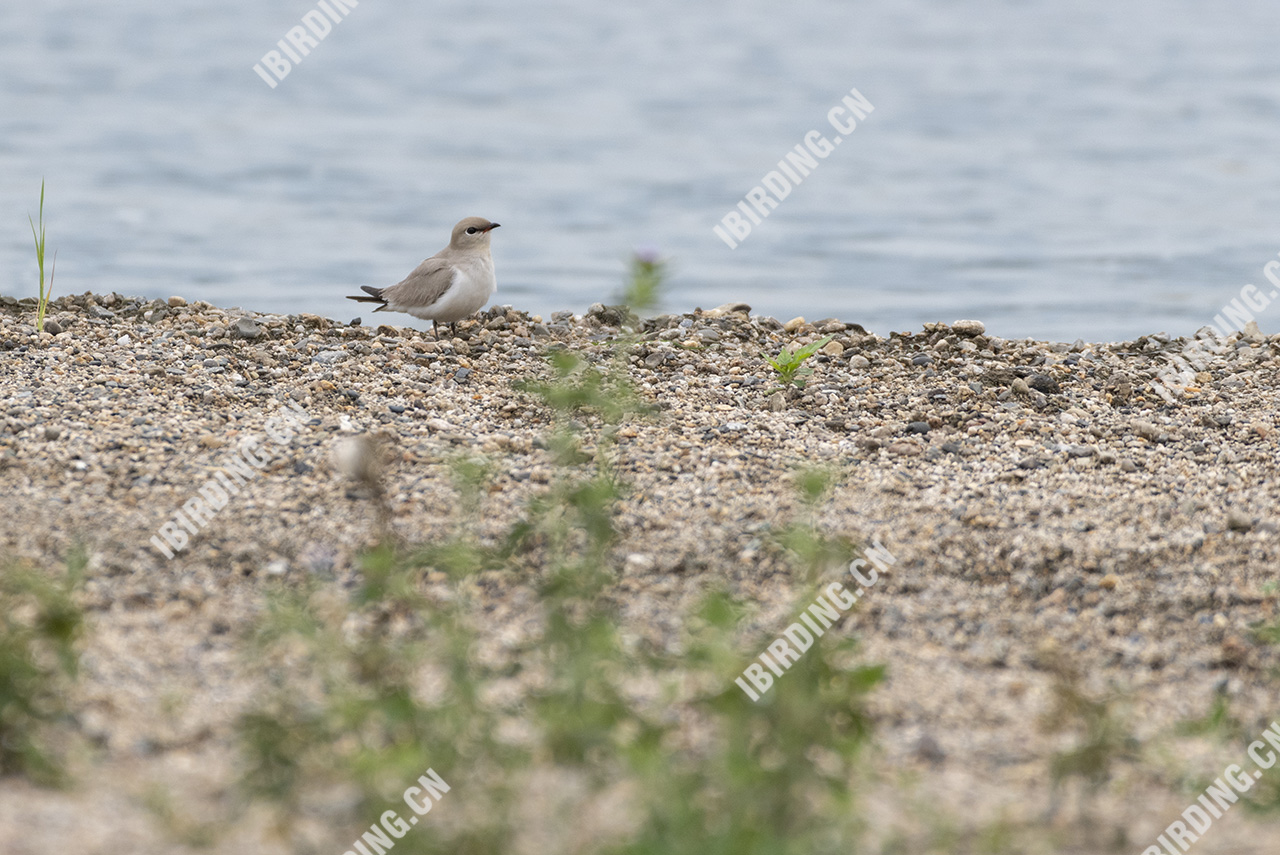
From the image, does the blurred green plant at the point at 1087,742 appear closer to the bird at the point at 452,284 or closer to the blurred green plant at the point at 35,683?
the blurred green plant at the point at 35,683

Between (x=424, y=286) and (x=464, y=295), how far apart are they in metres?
0.22

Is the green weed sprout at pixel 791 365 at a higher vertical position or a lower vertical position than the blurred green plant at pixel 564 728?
higher

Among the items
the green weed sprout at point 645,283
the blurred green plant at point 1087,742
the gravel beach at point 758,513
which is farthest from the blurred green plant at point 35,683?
the blurred green plant at point 1087,742

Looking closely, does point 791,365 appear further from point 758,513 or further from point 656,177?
point 656,177

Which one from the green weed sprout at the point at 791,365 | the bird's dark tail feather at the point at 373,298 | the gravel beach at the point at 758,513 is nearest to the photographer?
the gravel beach at the point at 758,513

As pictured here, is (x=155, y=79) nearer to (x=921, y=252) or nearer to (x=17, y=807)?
(x=921, y=252)

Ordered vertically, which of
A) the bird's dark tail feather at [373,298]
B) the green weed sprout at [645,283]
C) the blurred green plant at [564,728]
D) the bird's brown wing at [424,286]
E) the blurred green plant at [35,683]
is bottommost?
the blurred green plant at [35,683]

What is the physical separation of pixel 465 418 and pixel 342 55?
594 inches

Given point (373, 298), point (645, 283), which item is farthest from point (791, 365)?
point (645, 283)

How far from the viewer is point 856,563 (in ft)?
13.0

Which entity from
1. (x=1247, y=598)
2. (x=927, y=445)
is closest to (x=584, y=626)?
(x=1247, y=598)

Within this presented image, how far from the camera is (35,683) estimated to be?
9.88ft

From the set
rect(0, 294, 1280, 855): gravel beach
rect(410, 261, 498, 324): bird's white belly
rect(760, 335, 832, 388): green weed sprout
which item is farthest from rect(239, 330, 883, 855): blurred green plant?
rect(410, 261, 498, 324): bird's white belly

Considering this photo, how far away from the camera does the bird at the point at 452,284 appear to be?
645 cm
